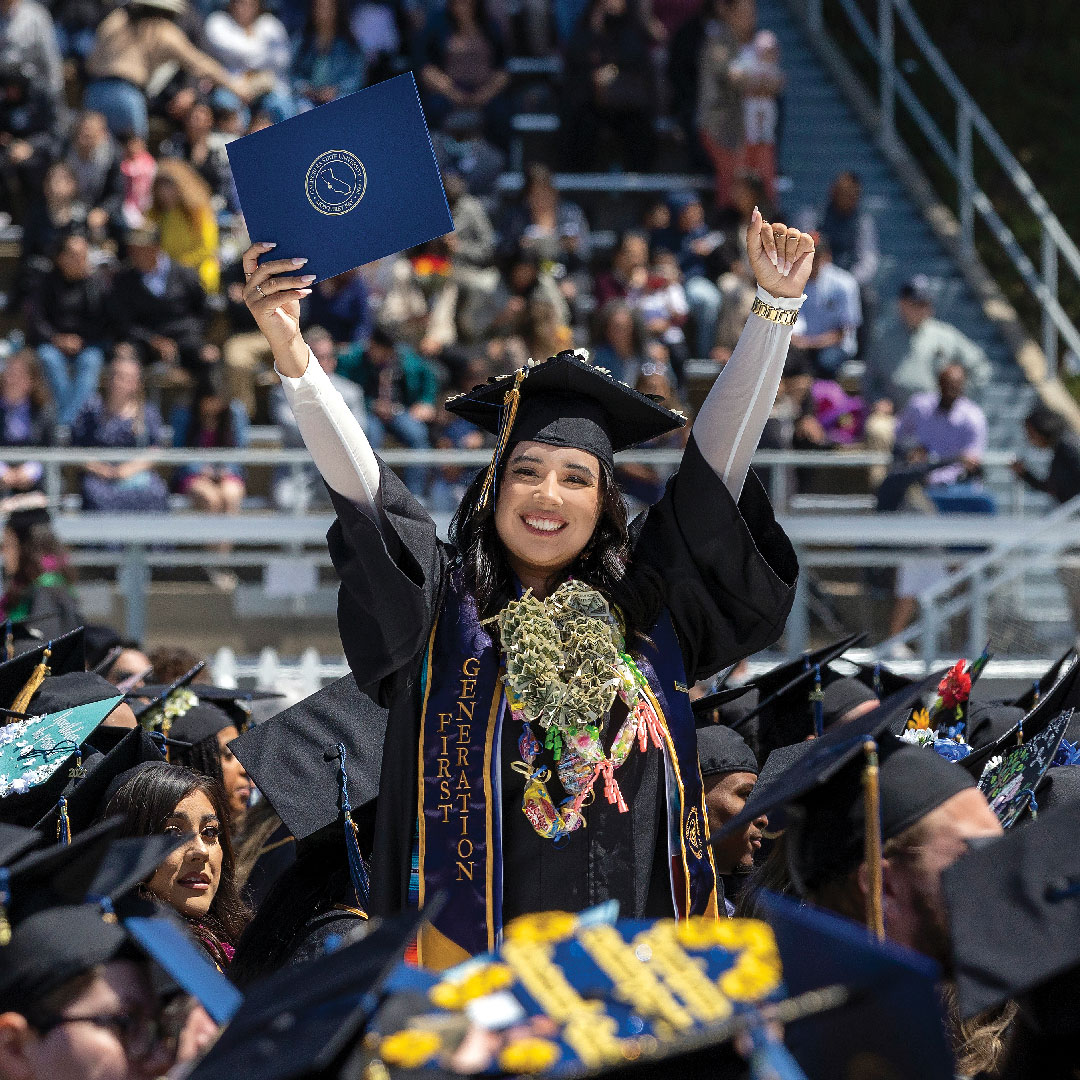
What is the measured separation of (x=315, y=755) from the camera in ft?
14.5

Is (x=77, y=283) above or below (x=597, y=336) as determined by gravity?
above

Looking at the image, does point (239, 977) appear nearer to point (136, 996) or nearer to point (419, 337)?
point (136, 996)

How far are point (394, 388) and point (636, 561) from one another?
784 cm

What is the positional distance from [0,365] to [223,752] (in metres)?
6.63

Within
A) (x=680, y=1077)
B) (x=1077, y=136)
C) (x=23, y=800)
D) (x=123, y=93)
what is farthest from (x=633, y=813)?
(x=1077, y=136)

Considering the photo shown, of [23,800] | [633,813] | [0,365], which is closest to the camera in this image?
[633,813]

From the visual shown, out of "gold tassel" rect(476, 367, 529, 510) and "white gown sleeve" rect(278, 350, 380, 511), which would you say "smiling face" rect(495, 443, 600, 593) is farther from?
"white gown sleeve" rect(278, 350, 380, 511)

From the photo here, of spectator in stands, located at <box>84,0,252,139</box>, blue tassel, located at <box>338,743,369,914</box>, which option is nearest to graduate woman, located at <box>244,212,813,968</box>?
blue tassel, located at <box>338,743,369,914</box>

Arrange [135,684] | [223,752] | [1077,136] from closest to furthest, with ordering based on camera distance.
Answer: [223,752] → [135,684] → [1077,136]

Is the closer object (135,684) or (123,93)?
(135,684)

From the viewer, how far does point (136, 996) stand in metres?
2.54

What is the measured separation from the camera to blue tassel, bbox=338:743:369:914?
4.18m

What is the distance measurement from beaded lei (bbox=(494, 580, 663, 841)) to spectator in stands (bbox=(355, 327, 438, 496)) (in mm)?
7660

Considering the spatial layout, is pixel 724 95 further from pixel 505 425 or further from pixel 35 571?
pixel 505 425
